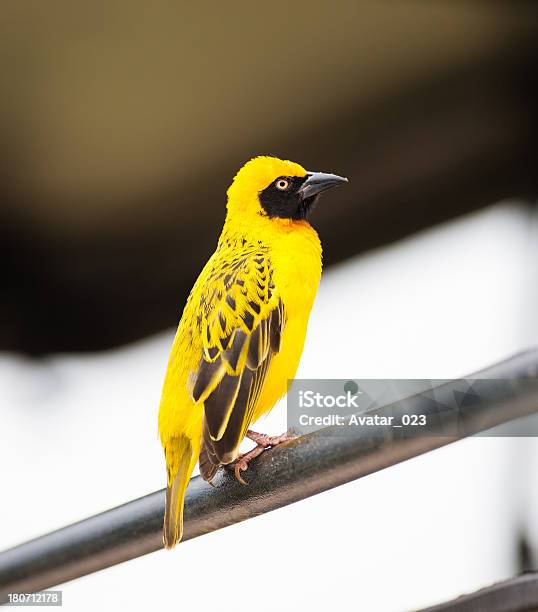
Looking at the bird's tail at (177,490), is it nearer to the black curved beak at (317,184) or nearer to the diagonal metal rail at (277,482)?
the diagonal metal rail at (277,482)

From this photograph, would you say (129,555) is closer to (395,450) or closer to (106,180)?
(395,450)

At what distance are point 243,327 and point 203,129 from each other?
77cm

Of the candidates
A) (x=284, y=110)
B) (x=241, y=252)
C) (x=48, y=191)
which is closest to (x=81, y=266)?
(x=48, y=191)

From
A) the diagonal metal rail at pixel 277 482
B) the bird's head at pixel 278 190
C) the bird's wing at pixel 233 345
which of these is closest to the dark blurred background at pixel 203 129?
the bird's head at pixel 278 190

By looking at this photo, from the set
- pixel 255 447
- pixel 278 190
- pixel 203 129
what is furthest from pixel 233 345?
pixel 203 129

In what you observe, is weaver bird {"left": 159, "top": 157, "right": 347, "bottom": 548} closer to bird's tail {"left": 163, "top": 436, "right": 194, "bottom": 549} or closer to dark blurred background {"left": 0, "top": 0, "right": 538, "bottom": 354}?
bird's tail {"left": 163, "top": 436, "right": 194, "bottom": 549}

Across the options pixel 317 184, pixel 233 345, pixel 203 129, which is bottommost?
pixel 233 345

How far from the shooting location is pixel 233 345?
37.4 inches

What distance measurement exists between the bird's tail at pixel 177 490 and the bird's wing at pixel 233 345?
0.11 feet

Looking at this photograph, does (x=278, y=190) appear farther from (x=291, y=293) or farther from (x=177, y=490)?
(x=177, y=490)

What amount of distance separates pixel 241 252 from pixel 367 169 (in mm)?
595

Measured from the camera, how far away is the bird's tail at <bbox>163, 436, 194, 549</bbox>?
2.46 feet

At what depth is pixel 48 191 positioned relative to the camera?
1708mm

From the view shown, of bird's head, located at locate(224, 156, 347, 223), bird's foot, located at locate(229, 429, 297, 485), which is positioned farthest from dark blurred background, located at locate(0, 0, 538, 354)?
bird's foot, located at locate(229, 429, 297, 485)
